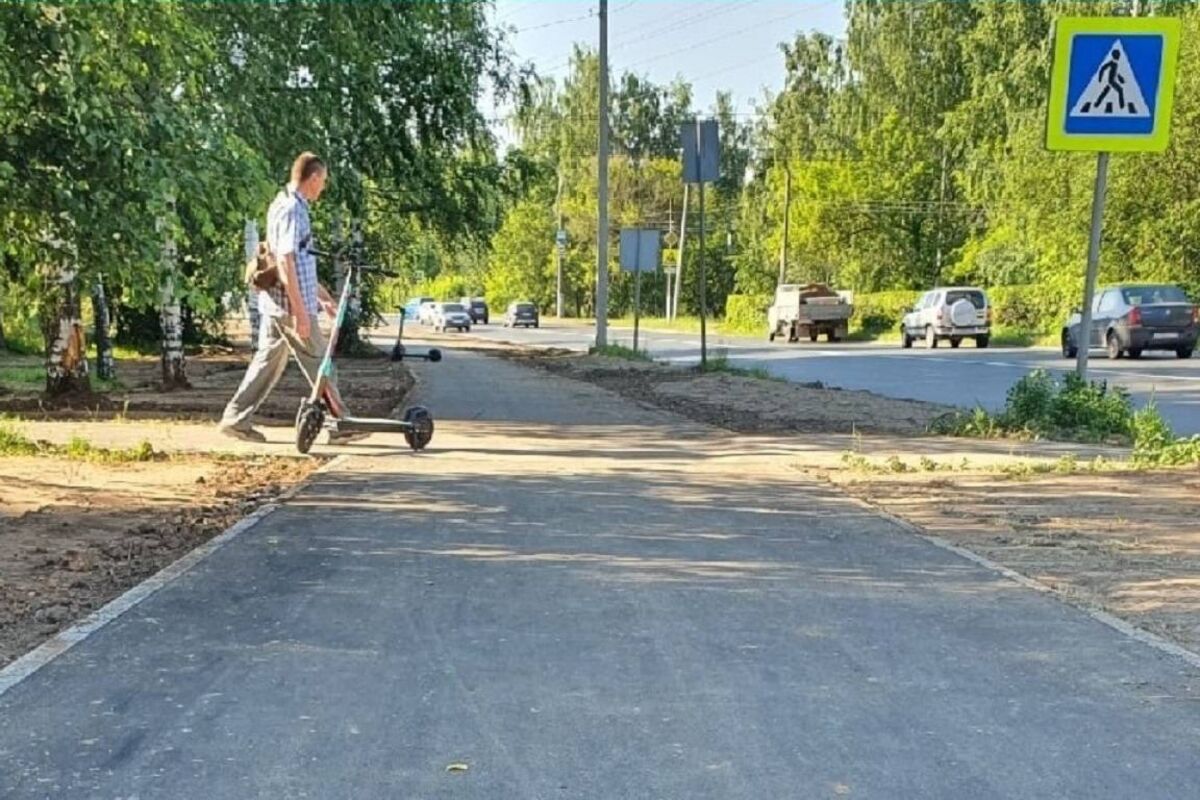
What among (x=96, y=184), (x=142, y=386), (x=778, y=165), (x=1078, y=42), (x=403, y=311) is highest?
(x=778, y=165)

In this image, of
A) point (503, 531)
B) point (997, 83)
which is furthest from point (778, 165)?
point (503, 531)

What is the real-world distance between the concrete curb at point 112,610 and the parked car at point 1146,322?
22900 millimetres

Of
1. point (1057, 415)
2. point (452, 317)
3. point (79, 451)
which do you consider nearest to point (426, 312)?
point (452, 317)

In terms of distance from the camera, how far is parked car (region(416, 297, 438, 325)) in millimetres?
67688

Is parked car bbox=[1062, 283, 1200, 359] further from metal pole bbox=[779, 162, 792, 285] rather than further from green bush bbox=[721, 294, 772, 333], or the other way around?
metal pole bbox=[779, 162, 792, 285]

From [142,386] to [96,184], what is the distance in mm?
9813

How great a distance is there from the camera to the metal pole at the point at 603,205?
29641 millimetres

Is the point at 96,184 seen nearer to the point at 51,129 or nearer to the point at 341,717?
the point at 51,129

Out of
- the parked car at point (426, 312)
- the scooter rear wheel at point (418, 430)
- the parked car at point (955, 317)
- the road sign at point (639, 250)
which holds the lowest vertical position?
the parked car at point (426, 312)

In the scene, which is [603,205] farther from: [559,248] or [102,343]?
[559,248]

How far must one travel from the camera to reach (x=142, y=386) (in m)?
17.2

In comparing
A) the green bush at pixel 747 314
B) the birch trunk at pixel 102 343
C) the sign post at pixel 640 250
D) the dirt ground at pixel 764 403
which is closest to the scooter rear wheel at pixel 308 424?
the dirt ground at pixel 764 403

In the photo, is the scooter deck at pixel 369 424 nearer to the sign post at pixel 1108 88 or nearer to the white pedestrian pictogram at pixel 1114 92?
the sign post at pixel 1108 88

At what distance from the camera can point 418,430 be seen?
373 inches
